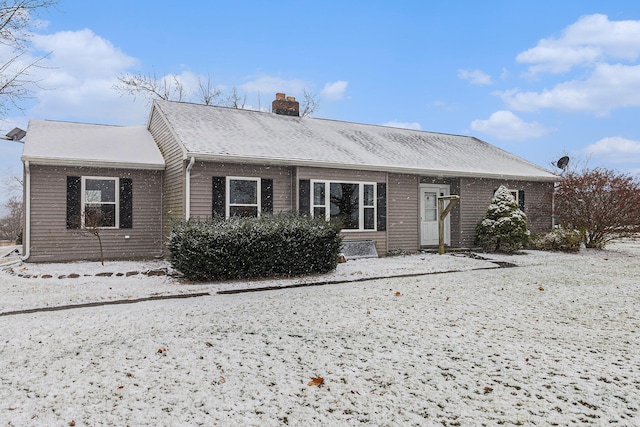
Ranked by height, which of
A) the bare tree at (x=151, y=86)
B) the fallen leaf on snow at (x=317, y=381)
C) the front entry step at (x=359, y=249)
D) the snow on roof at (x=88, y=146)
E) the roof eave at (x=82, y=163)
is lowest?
the fallen leaf on snow at (x=317, y=381)

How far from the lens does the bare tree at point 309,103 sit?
90.7ft

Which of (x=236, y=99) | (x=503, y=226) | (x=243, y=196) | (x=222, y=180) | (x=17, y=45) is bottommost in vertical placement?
(x=503, y=226)

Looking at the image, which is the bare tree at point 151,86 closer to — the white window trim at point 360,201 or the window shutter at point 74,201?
the window shutter at point 74,201

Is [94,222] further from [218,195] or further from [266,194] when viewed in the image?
[266,194]

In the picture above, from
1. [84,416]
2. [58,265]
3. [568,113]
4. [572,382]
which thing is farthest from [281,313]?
[568,113]

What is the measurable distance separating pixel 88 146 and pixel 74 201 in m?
1.70

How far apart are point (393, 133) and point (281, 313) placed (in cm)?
1244

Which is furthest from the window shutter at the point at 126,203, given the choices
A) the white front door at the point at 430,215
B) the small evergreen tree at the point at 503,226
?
the small evergreen tree at the point at 503,226

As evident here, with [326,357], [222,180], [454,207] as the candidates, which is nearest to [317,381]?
[326,357]

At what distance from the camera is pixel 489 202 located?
15.1 meters

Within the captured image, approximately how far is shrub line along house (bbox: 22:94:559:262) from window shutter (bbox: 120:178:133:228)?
0.03 m

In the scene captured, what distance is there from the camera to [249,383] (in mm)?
3436

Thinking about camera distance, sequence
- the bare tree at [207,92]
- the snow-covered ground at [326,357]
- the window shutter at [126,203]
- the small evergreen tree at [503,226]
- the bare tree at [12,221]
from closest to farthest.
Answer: the snow-covered ground at [326,357], the window shutter at [126,203], the small evergreen tree at [503,226], the bare tree at [207,92], the bare tree at [12,221]

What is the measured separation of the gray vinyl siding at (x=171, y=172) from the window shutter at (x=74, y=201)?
2238mm
